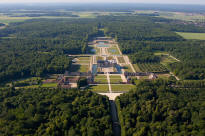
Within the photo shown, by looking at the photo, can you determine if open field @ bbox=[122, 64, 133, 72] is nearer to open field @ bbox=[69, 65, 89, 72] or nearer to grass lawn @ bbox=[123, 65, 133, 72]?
grass lawn @ bbox=[123, 65, 133, 72]

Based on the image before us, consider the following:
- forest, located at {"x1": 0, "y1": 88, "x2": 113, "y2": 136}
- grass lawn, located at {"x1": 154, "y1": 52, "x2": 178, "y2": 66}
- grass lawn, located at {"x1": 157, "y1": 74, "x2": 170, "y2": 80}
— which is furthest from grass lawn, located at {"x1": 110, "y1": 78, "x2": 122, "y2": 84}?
grass lawn, located at {"x1": 154, "y1": 52, "x2": 178, "y2": 66}

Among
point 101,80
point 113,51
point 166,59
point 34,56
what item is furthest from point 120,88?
point 34,56

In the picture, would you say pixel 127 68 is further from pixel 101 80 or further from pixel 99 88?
pixel 99 88

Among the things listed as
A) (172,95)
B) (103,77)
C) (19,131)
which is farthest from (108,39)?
(19,131)

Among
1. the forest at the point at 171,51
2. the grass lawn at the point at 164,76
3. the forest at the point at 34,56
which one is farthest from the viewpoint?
the forest at the point at 171,51

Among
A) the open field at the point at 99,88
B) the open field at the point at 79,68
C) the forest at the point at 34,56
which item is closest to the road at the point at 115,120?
the open field at the point at 99,88

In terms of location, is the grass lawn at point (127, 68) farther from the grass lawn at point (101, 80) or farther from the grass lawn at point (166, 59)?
the grass lawn at point (166, 59)
